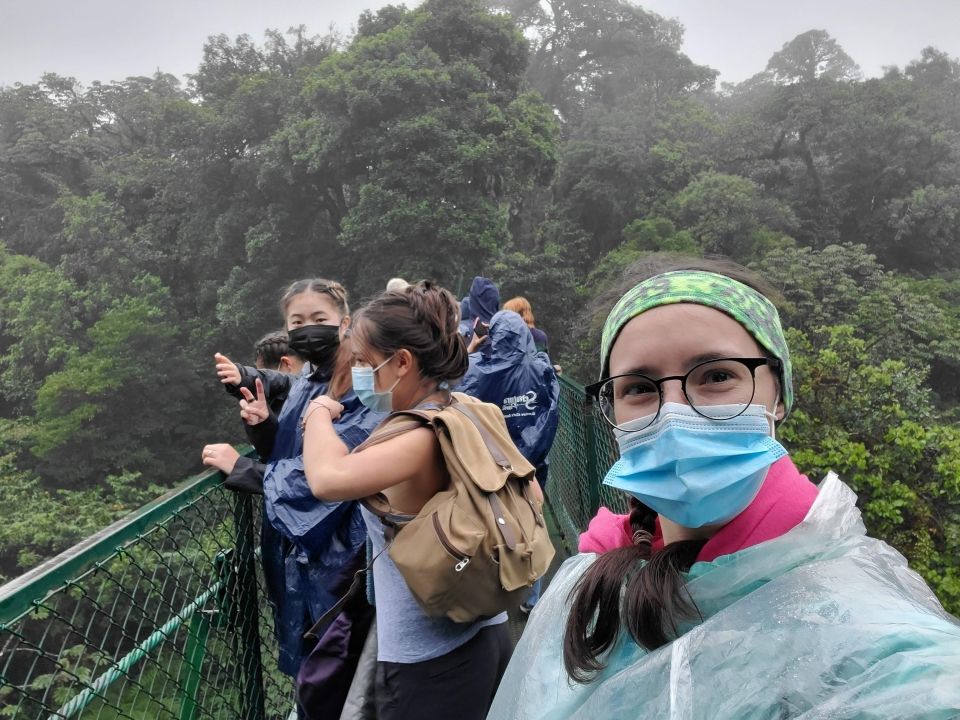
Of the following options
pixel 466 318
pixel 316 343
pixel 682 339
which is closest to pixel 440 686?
pixel 682 339

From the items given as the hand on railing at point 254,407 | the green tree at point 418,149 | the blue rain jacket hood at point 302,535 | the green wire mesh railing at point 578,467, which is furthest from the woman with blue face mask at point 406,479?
the green tree at point 418,149

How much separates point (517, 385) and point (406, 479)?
4.57 feet

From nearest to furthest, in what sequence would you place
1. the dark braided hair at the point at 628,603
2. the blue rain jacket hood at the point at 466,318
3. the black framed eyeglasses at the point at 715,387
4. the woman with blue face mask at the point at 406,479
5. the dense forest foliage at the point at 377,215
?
the dark braided hair at the point at 628,603 < the black framed eyeglasses at the point at 715,387 < the woman with blue face mask at the point at 406,479 < the blue rain jacket hood at the point at 466,318 < the dense forest foliage at the point at 377,215

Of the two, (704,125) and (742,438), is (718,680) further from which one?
(704,125)

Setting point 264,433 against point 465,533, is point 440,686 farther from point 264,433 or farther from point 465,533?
point 264,433

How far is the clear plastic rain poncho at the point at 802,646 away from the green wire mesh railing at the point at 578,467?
1308mm

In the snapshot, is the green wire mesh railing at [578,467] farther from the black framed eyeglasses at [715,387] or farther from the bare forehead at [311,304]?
the black framed eyeglasses at [715,387]

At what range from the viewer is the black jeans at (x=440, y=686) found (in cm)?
113

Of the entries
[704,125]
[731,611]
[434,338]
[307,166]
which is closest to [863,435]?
[434,338]

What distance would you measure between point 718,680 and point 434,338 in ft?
2.84

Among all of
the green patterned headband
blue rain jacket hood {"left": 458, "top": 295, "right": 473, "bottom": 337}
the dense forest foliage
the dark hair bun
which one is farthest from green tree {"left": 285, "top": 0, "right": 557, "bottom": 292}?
the green patterned headband

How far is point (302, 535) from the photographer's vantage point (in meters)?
1.38

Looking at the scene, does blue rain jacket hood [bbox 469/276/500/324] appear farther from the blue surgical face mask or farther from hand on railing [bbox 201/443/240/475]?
the blue surgical face mask

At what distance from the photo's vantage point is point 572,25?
87.2 feet
